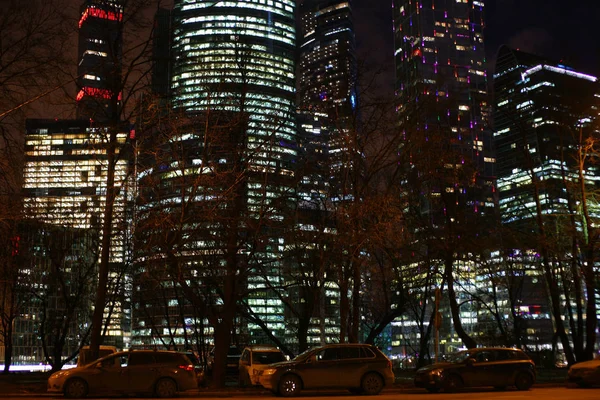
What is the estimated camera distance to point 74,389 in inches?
700

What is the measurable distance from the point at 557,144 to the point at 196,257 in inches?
776

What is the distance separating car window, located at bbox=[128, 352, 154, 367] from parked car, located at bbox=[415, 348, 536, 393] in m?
8.69

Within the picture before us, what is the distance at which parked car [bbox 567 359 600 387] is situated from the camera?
21.4 m

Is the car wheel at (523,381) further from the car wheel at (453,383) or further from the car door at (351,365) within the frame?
the car door at (351,365)

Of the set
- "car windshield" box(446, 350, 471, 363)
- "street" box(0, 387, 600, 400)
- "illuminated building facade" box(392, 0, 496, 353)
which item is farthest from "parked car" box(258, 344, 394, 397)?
"illuminated building facade" box(392, 0, 496, 353)

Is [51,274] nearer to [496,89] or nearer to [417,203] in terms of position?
[417,203]

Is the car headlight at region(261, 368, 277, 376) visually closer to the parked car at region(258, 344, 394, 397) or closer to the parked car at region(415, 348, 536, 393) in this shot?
the parked car at region(258, 344, 394, 397)

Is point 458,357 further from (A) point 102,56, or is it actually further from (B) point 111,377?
(A) point 102,56

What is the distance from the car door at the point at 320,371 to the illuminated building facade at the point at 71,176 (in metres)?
7.81

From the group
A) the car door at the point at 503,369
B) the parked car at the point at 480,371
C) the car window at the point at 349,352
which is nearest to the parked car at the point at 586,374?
the parked car at the point at 480,371

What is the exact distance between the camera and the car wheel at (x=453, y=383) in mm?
19734

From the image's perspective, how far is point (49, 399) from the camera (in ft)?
57.2

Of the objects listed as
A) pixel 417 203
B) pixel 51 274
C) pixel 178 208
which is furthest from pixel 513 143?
pixel 51 274

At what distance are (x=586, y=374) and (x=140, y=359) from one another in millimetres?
15324
